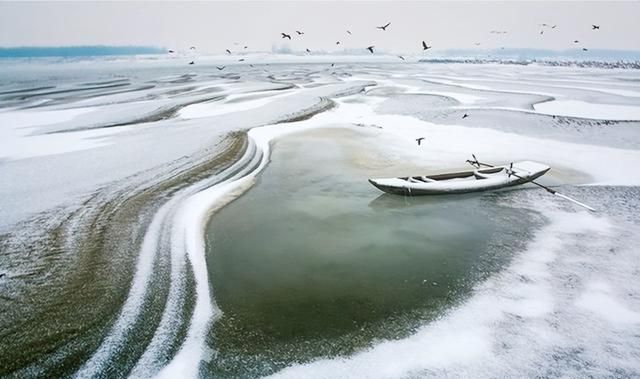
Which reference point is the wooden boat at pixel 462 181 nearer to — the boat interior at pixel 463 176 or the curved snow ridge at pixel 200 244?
the boat interior at pixel 463 176

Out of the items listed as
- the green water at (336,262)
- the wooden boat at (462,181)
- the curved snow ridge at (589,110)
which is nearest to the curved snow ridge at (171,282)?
the green water at (336,262)

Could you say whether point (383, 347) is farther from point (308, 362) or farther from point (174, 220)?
point (174, 220)

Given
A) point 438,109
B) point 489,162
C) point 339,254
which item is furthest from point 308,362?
point 438,109

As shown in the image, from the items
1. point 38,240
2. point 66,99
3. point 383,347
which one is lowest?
point 383,347

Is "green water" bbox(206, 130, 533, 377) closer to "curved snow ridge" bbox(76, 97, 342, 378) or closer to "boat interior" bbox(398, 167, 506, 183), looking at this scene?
"curved snow ridge" bbox(76, 97, 342, 378)

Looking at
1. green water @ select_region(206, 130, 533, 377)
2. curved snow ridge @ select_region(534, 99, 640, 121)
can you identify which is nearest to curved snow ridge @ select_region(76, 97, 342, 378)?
green water @ select_region(206, 130, 533, 377)

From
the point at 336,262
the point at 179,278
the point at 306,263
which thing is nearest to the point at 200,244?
the point at 179,278
